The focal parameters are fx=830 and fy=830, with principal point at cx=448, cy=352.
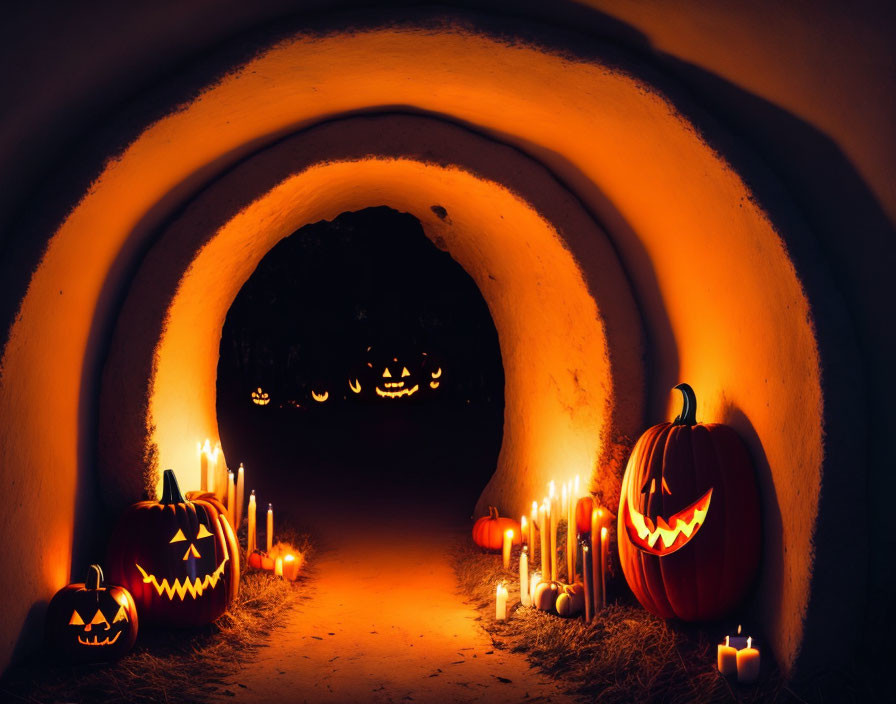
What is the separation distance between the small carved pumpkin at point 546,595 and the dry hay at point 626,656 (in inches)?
2.0

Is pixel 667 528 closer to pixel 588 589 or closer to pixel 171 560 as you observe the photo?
pixel 588 589

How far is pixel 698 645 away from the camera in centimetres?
415

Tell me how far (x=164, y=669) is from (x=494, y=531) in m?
2.95

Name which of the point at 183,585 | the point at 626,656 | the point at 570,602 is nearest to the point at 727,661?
the point at 626,656

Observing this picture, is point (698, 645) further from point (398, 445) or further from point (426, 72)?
point (398, 445)

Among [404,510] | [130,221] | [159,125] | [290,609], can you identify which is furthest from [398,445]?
[159,125]

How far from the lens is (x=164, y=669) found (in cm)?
419

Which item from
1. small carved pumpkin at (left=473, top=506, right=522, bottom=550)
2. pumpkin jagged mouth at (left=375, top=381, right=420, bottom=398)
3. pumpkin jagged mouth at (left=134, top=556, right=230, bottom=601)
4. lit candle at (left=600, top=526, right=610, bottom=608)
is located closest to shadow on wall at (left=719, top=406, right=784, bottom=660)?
lit candle at (left=600, top=526, right=610, bottom=608)

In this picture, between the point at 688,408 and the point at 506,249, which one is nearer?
the point at 688,408

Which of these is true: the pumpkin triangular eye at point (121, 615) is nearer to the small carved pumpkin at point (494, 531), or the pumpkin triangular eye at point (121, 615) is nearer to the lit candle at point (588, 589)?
the lit candle at point (588, 589)

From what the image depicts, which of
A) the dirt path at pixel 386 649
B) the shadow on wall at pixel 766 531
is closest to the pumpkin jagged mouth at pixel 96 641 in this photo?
the dirt path at pixel 386 649

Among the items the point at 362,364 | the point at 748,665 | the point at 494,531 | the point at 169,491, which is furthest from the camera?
the point at 362,364

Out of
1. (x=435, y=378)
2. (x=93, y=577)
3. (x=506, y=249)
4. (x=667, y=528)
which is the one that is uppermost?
(x=506, y=249)

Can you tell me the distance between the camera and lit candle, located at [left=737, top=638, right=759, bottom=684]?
363cm
